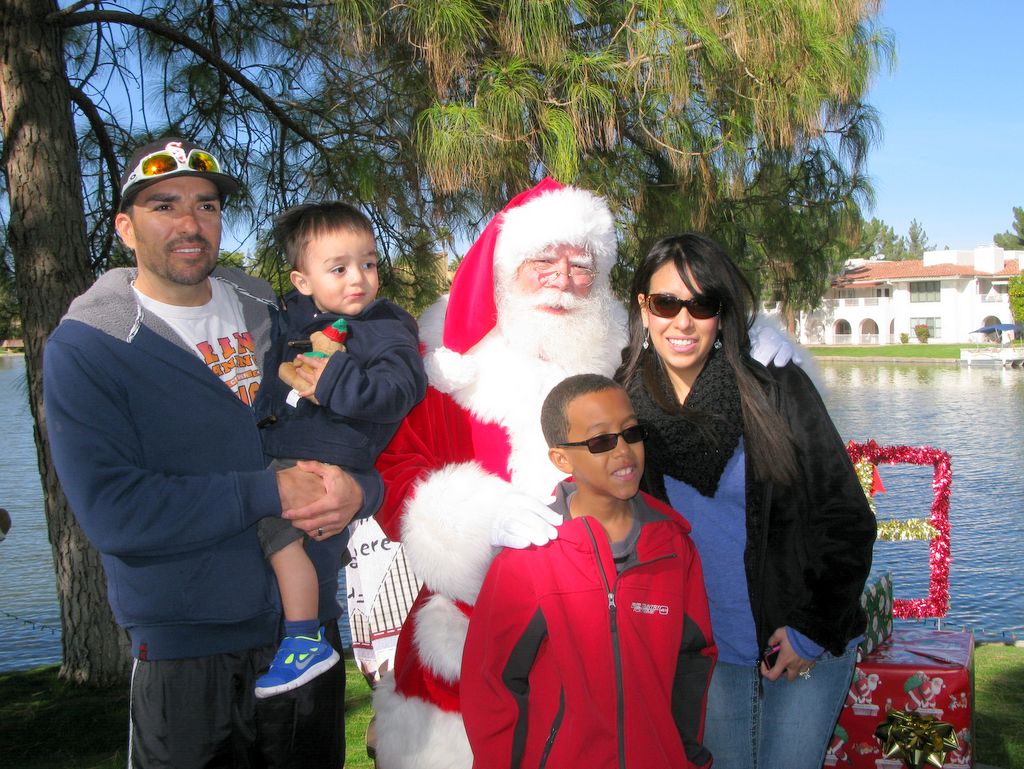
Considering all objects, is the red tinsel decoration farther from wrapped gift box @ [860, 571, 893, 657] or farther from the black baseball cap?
the black baseball cap

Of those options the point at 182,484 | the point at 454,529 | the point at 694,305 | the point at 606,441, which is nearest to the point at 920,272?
the point at 694,305

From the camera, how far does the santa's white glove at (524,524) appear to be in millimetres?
1854

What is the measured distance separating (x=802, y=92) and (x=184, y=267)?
2975 millimetres

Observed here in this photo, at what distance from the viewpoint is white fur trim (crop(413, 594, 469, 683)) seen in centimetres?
219

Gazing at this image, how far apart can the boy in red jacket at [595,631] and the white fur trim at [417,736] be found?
1.32 ft

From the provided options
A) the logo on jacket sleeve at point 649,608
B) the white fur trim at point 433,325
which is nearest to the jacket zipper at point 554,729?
the logo on jacket sleeve at point 649,608

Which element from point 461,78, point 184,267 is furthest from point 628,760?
point 461,78

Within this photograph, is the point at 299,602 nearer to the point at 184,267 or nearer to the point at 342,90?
the point at 184,267

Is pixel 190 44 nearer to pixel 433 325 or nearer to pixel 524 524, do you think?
pixel 433 325

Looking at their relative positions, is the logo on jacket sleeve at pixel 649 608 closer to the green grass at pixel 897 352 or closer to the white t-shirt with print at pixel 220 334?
the white t-shirt with print at pixel 220 334

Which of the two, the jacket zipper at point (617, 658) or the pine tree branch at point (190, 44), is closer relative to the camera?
the jacket zipper at point (617, 658)

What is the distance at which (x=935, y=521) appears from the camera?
457 centimetres

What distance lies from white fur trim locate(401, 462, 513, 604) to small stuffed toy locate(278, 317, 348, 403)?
43cm

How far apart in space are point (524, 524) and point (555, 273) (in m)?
0.82
